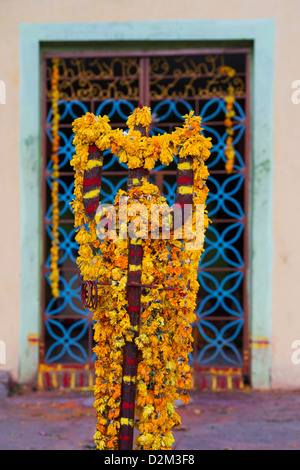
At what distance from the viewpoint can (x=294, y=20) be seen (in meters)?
5.32

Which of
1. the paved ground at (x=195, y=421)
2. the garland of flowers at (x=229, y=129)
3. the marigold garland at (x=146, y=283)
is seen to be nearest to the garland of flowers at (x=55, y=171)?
the paved ground at (x=195, y=421)

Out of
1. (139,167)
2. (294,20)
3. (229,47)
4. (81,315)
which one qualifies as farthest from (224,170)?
(139,167)

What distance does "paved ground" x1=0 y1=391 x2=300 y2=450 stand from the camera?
13.8 feet

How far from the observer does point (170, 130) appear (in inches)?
219

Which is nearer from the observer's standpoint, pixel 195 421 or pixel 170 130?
pixel 195 421

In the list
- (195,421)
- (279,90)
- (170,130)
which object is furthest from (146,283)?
(279,90)

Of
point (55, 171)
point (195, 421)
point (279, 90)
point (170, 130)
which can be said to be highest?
point (279, 90)

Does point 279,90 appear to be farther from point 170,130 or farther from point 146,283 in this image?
point 146,283

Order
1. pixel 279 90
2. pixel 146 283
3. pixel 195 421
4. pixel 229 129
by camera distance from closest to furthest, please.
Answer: pixel 146 283
pixel 195 421
pixel 279 90
pixel 229 129

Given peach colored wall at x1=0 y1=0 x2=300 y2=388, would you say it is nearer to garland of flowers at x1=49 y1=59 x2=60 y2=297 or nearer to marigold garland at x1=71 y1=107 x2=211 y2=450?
garland of flowers at x1=49 y1=59 x2=60 y2=297

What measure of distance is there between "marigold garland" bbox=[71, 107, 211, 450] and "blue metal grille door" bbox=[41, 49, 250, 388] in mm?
2656

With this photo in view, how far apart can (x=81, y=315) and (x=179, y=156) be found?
3.21 meters

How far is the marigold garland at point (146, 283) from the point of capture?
9.08ft

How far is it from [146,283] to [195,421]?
244 centimetres
